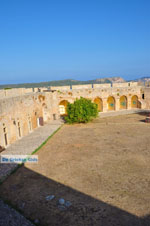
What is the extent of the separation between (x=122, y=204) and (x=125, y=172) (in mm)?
2199

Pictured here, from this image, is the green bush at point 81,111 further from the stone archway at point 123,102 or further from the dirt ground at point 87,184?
the stone archway at point 123,102

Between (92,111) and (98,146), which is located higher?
(92,111)

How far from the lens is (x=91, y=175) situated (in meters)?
7.70

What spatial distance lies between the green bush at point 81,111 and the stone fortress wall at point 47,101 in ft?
9.65

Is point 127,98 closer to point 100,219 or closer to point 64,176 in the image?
point 64,176

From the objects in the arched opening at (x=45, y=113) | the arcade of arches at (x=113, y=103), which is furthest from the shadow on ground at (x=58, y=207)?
the arcade of arches at (x=113, y=103)

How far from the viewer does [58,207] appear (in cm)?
569

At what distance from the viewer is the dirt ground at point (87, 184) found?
17.4 ft

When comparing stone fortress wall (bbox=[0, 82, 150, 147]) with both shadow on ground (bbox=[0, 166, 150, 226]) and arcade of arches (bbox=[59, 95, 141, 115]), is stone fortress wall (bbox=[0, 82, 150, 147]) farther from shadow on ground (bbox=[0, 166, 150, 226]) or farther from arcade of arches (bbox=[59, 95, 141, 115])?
shadow on ground (bbox=[0, 166, 150, 226])

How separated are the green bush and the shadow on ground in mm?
10229

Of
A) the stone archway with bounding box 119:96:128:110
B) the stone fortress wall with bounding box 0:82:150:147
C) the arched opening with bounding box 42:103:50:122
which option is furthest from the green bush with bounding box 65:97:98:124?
the stone archway with bounding box 119:96:128:110

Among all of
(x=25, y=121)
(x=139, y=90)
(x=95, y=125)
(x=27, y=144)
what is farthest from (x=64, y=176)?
(x=139, y=90)

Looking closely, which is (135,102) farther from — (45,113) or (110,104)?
(45,113)

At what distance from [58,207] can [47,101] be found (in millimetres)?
14389
